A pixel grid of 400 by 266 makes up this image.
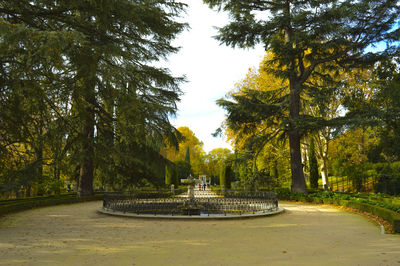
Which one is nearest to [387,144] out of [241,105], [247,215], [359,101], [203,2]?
[359,101]

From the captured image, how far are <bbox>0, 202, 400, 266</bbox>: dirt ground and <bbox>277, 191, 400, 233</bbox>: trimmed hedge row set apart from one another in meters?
0.59

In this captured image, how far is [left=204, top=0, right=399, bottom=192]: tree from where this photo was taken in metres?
18.9

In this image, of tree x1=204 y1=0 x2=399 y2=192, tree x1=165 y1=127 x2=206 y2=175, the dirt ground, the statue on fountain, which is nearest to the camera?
the dirt ground

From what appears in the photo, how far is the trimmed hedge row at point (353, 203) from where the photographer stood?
9.33 meters

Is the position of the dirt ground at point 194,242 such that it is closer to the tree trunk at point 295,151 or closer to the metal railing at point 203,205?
the metal railing at point 203,205

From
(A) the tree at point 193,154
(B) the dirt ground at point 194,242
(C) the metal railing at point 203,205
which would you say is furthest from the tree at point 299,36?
(A) the tree at point 193,154

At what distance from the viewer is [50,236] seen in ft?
26.0

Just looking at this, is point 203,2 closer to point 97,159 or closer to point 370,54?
point 370,54

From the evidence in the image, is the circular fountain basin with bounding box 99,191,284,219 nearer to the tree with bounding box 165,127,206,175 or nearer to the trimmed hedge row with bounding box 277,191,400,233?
the trimmed hedge row with bounding box 277,191,400,233

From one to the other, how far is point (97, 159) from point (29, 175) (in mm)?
2468

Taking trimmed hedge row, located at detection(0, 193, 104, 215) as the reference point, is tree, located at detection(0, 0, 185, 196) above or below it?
above

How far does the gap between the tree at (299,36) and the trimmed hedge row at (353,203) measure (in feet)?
3.34

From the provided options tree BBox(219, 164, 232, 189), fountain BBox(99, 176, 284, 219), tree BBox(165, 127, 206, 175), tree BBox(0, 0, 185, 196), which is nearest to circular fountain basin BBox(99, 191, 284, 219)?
fountain BBox(99, 176, 284, 219)

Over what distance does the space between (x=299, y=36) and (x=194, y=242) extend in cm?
1664
